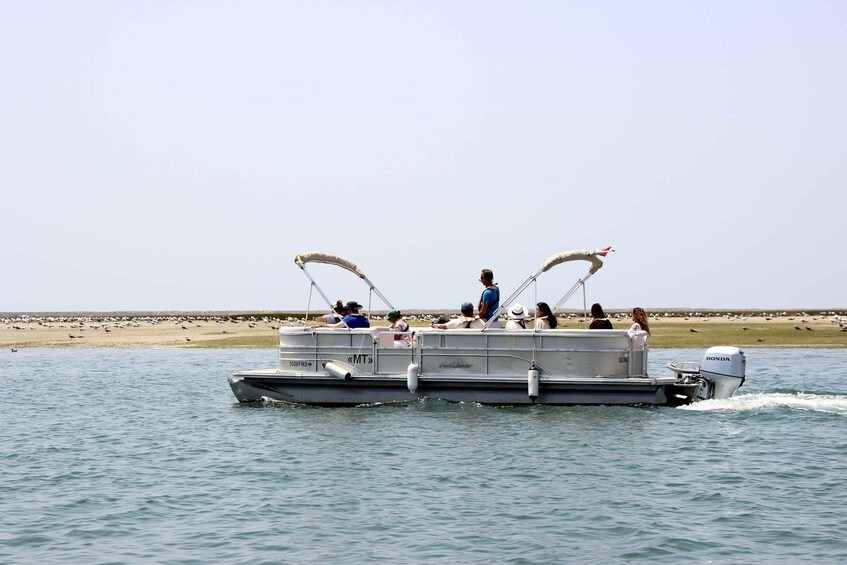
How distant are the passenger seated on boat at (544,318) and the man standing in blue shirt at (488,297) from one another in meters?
0.91

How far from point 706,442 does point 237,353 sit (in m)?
33.6

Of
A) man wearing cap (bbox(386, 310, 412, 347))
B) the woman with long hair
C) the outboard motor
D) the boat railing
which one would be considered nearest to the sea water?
the outboard motor

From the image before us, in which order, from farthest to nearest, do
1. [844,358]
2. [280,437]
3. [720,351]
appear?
[844,358] → [720,351] → [280,437]

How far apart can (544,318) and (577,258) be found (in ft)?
5.11

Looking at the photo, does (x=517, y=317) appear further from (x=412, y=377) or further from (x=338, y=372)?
(x=338, y=372)

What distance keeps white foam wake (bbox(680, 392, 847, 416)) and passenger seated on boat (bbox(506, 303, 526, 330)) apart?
3.90m

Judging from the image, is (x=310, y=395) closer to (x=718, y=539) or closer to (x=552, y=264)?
(x=552, y=264)

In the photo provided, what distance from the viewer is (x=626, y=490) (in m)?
14.9

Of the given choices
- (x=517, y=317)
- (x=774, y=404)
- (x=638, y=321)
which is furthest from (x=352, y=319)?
(x=774, y=404)

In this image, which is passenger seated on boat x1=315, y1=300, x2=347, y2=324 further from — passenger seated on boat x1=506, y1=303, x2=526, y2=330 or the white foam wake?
the white foam wake

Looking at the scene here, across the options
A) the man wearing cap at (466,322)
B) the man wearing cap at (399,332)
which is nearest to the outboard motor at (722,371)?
the man wearing cap at (466,322)

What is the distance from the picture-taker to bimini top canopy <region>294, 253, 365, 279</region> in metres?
25.3

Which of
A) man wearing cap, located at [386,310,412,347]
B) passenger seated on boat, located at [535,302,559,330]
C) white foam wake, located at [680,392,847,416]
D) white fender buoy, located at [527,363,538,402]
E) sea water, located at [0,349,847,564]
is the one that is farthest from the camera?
man wearing cap, located at [386,310,412,347]

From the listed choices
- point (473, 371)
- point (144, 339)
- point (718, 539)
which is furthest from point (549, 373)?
point (144, 339)
